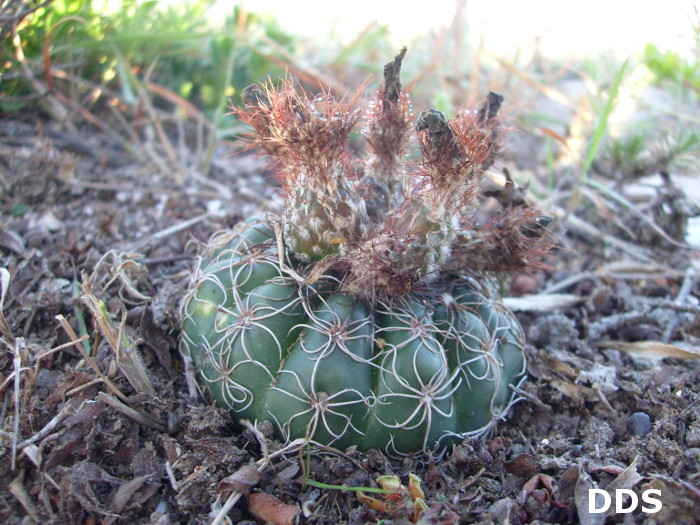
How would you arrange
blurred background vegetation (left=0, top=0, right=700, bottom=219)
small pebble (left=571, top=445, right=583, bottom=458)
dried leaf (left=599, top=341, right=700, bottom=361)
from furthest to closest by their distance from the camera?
blurred background vegetation (left=0, top=0, right=700, bottom=219) → dried leaf (left=599, top=341, right=700, bottom=361) → small pebble (left=571, top=445, right=583, bottom=458)

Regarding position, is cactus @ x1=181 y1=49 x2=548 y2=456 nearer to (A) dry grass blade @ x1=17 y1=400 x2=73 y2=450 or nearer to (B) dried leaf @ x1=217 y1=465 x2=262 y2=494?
(B) dried leaf @ x1=217 y1=465 x2=262 y2=494

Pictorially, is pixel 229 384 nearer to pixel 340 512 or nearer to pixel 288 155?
pixel 340 512

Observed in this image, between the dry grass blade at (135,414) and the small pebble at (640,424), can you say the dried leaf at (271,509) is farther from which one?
the small pebble at (640,424)

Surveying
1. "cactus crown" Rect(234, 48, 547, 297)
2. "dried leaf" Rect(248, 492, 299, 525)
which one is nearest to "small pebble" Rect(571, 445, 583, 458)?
"cactus crown" Rect(234, 48, 547, 297)

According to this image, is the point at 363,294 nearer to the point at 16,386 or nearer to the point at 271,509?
the point at 271,509

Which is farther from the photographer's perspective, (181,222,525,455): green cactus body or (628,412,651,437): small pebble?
(628,412,651,437): small pebble

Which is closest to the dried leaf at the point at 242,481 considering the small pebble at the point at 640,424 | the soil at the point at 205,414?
the soil at the point at 205,414
